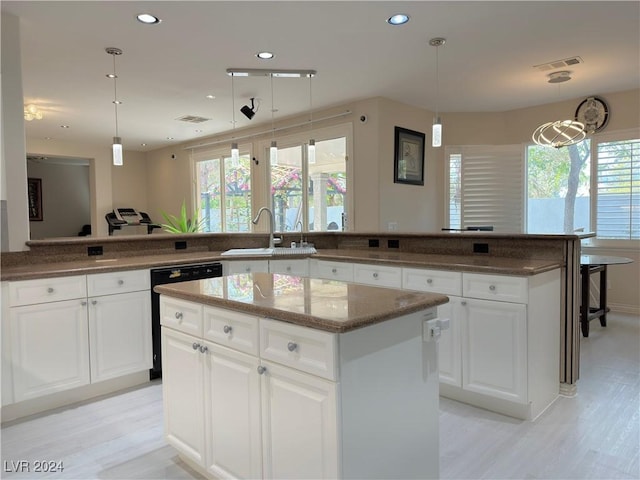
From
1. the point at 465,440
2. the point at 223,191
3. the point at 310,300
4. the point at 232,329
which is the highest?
the point at 223,191

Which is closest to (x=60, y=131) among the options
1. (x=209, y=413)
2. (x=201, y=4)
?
(x=201, y=4)

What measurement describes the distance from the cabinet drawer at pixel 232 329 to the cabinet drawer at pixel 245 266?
1.78 meters

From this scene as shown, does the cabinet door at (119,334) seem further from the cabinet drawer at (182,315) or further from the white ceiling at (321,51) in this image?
the white ceiling at (321,51)

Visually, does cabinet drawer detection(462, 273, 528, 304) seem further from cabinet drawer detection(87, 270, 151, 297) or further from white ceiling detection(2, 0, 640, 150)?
cabinet drawer detection(87, 270, 151, 297)

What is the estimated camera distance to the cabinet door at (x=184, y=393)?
1860mm

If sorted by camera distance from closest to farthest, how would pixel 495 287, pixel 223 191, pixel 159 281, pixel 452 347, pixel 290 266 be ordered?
pixel 495 287 < pixel 452 347 < pixel 159 281 < pixel 290 266 < pixel 223 191

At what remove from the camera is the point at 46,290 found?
105 inches

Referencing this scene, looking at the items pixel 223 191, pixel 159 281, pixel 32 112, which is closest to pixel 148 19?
pixel 159 281

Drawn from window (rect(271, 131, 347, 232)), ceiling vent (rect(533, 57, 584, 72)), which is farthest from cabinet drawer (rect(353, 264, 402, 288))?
ceiling vent (rect(533, 57, 584, 72))

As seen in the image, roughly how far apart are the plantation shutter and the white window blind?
92 centimetres

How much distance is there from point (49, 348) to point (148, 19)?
7.60 feet

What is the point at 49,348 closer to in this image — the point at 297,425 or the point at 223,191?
the point at 297,425

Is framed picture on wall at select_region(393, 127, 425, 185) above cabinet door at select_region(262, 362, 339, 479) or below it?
above

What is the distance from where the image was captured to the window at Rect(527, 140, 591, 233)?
541cm
